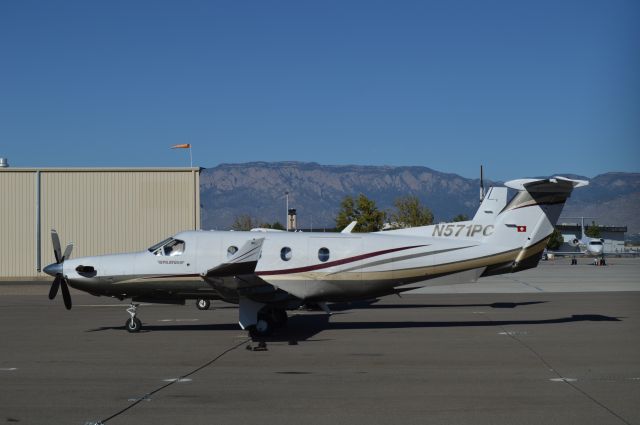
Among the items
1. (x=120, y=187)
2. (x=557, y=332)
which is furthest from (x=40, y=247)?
(x=557, y=332)

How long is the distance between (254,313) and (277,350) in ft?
7.08

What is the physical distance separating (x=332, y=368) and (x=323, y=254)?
235 inches

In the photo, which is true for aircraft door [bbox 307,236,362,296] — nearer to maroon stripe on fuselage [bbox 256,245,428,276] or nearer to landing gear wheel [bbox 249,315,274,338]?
maroon stripe on fuselage [bbox 256,245,428,276]

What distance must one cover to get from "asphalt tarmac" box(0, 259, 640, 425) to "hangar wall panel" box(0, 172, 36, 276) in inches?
907

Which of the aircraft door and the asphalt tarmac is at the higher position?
the aircraft door

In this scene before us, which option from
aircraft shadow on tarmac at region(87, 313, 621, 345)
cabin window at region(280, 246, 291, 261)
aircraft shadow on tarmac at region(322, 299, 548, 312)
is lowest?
aircraft shadow on tarmac at region(322, 299, 548, 312)

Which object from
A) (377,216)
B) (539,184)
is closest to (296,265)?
(539,184)

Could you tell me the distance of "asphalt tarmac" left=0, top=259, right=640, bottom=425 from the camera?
9.57 metres

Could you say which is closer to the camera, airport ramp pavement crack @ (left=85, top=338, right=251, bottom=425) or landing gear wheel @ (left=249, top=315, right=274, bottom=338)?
airport ramp pavement crack @ (left=85, top=338, right=251, bottom=425)

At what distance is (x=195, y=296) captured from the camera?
1920 cm

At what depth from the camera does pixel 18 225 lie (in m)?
45.5

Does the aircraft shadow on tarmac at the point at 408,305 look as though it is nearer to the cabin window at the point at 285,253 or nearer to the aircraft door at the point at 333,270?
the aircraft door at the point at 333,270

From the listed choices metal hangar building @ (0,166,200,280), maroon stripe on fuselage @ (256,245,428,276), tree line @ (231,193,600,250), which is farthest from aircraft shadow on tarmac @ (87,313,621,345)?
tree line @ (231,193,600,250)

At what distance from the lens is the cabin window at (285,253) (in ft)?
61.6
